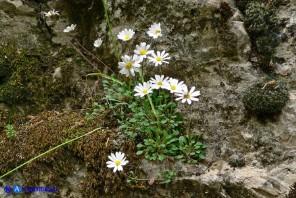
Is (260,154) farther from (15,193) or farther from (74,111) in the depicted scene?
(15,193)

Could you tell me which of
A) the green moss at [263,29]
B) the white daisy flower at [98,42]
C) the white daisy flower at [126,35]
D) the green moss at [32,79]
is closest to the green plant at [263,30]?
the green moss at [263,29]

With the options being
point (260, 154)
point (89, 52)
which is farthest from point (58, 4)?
point (260, 154)

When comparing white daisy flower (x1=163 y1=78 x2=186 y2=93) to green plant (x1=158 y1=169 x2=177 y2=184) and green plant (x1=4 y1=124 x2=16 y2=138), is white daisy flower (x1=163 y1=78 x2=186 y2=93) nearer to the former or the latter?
green plant (x1=158 y1=169 x2=177 y2=184)

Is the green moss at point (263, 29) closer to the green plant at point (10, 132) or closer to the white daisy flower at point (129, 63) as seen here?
A: the white daisy flower at point (129, 63)

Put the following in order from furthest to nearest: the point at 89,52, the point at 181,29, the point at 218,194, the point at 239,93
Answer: the point at 89,52 < the point at 181,29 < the point at 239,93 < the point at 218,194

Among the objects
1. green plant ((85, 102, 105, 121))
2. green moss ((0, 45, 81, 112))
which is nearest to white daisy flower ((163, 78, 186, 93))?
green plant ((85, 102, 105, 121))

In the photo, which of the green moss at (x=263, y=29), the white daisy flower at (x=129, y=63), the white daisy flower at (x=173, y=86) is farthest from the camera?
the green moss at (x=263, y=29)

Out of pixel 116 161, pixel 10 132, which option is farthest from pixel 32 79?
pixel 116 161
